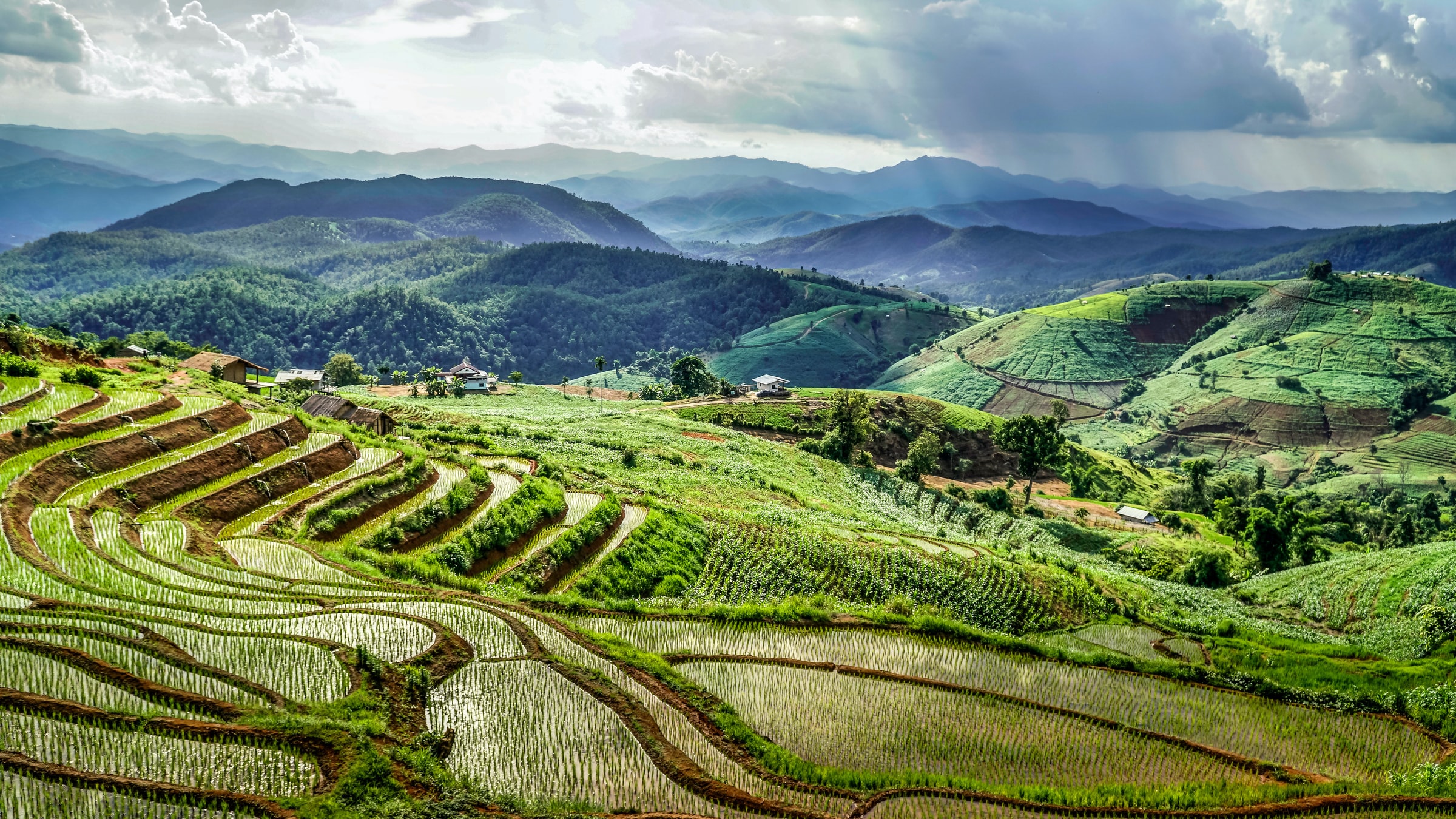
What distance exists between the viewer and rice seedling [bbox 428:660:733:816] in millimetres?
15625

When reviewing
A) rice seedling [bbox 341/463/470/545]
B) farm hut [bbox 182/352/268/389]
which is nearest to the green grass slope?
farm hut [bbox 182/352/268/389]

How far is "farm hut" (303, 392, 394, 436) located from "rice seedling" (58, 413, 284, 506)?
1777cm

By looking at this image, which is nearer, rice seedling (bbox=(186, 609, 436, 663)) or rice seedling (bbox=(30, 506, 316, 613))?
rice seedling (bbox=(186, 609, 436, 663))

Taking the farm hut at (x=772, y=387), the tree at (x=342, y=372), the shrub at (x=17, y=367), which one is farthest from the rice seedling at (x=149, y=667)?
the tree at (x=342, y=372)

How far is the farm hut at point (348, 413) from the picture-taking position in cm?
5650

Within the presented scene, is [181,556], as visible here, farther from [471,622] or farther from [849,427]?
[849,427]

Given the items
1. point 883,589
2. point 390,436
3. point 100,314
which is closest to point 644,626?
point 883,589

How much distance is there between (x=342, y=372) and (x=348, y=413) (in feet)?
217

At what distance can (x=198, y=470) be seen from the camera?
1206 inches

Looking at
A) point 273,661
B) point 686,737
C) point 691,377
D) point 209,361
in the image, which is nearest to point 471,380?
point 691,377

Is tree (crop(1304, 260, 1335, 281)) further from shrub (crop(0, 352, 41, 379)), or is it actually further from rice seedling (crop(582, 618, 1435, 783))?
shrub (crop(0, 352, 41, 379))

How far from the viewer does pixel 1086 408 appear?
556ft

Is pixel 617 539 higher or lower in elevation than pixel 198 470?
lower

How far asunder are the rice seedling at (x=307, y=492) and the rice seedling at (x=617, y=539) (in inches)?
421
